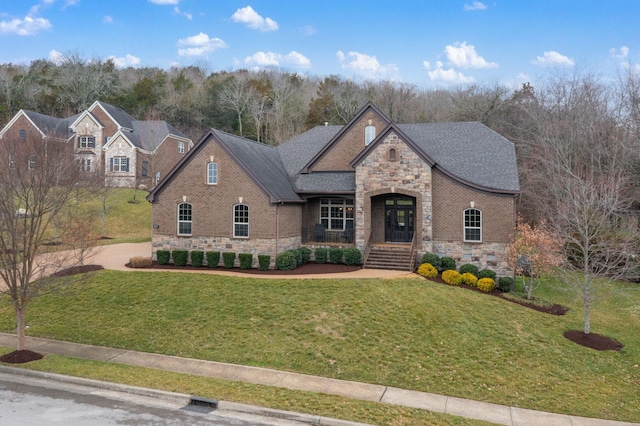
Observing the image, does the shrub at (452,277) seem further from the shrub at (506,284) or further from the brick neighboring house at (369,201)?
the shrub at (506,284)

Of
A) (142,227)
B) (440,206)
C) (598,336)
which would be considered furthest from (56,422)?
(142,227)

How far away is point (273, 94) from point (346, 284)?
54143 mm

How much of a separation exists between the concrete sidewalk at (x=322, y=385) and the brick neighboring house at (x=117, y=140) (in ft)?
127

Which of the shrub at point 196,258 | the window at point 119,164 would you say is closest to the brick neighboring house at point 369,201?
the shrub at point 196,258

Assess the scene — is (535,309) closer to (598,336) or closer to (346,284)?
(598,336)

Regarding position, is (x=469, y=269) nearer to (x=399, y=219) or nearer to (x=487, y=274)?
(x=487, y=274)

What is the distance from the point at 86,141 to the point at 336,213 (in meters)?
39.9

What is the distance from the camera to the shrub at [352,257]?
22.1 meters

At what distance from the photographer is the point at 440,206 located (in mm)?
22125

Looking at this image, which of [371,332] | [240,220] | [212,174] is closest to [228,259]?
[240,220]

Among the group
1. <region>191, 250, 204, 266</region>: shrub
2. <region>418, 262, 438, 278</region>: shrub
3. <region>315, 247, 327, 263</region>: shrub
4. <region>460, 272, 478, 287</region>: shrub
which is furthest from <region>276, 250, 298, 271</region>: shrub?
<region>460, 272, 478, 287</region>: shrub

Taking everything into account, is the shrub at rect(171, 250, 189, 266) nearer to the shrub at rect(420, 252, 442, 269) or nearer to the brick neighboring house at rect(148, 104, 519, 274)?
the brick neighboring house at rect(148, 104, 519, 274)

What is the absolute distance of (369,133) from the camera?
84.0 ft

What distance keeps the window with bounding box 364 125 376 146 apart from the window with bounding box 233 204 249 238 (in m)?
8.78
